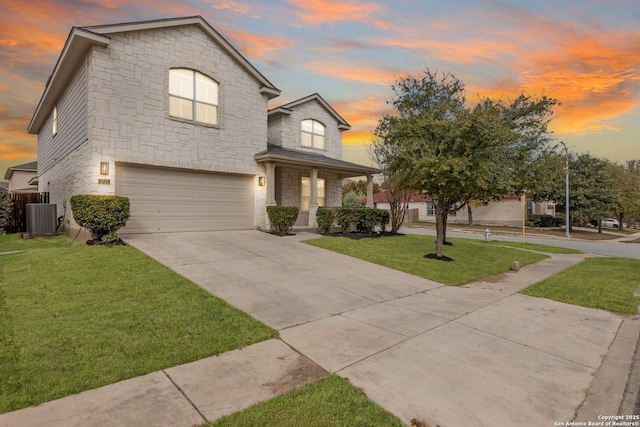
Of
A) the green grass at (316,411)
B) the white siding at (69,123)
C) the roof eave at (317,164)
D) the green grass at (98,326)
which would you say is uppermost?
the white siding at (69,123)

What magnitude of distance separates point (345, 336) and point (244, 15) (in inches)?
494

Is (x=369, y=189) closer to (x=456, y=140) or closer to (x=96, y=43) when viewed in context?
(x=456, y=140)

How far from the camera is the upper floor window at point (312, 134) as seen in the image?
59.6 ft

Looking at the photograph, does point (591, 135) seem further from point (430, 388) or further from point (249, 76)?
point (430, 388)

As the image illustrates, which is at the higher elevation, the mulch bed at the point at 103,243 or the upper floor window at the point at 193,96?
the upper floor window at the point at 193,96

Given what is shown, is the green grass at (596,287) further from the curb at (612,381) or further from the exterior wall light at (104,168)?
the exterior wall light at (104,168)

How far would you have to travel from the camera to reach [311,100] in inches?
711

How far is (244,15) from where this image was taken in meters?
12.2

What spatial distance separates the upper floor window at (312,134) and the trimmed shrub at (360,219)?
5.40 m

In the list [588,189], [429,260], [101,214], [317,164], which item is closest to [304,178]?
[317,164]

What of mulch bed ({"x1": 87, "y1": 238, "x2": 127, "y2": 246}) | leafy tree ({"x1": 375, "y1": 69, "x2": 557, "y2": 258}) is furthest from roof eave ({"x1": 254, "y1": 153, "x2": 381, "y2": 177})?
mulch bed ({"x1": 87, "y1": 238, "x2": 127, "y2": 246})

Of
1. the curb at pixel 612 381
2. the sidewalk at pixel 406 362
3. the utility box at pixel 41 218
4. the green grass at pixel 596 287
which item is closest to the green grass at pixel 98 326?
the sidewalk at pixel 406 362

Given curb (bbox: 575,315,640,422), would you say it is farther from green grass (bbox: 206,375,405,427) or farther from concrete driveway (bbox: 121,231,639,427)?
green grass (bbox: 206,375,405,427)

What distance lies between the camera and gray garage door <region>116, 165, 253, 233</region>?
11391 mm
